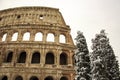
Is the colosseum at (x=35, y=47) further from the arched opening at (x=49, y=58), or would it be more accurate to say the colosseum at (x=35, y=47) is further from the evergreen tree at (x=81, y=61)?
the evergreen tree at (x=81, y=61)

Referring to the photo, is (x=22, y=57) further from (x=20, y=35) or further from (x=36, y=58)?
(x=20, y=35)

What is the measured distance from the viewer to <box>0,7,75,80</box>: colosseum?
23484mm

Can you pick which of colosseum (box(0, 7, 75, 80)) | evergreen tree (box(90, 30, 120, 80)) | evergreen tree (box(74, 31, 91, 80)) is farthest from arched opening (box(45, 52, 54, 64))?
evergreen tree (box(90, 30, 120, 80))

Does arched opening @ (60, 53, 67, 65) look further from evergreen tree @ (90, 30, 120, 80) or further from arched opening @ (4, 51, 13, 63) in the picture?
evergreen tree @ (90, 30, 120, 80)

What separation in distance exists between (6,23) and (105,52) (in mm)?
16188

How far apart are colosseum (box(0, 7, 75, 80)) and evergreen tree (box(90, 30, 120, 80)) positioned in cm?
826

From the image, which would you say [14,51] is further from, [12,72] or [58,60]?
[58,60]

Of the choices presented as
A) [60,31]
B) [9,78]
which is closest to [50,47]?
[60,31]

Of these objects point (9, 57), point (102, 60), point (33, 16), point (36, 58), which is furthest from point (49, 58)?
point (102, 60)

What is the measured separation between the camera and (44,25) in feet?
84.7

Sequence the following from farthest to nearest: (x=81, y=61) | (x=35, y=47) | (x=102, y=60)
→ (x=35, y=47) → (x=81, y=61) → (x=102, y=60)

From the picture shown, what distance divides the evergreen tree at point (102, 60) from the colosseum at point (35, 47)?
826 centimetres

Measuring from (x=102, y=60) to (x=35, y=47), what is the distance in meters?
10.9

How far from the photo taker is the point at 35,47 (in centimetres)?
2433
